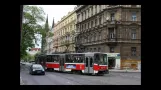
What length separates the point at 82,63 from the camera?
92.7ft

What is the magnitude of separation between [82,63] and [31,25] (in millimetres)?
17088

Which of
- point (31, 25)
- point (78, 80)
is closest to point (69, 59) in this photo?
point (78, 80)

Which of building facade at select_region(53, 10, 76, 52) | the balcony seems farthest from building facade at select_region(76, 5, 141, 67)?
building facade at select_region(53, 10, 76, 52)

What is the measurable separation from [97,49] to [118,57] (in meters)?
4.94

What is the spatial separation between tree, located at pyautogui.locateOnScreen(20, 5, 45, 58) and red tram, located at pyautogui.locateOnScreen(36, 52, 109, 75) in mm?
9760

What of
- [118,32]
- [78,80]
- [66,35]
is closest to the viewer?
[78,80]

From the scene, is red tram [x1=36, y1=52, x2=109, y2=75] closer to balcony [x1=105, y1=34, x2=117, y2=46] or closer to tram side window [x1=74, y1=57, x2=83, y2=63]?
tram side window [x1=74, y1=57, x2=83, y2=63]

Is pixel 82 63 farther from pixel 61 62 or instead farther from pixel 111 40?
pixel 111 40

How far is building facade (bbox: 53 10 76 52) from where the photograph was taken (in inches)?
2191
